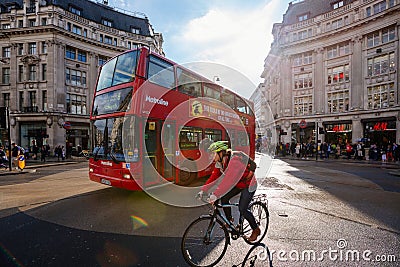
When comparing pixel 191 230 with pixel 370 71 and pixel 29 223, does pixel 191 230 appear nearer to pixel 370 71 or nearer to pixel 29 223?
pixel 29 223

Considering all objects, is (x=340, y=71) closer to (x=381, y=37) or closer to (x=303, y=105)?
(x=381, y=37)

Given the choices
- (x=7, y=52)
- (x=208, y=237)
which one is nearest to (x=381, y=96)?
(x=208, y=237)

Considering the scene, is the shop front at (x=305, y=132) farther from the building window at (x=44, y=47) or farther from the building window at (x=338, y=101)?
the building window at (x=44, y=47)

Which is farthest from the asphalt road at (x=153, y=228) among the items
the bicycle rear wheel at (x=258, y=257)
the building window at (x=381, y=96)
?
the building window at (x=381, y=96)

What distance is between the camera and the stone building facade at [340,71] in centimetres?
2644

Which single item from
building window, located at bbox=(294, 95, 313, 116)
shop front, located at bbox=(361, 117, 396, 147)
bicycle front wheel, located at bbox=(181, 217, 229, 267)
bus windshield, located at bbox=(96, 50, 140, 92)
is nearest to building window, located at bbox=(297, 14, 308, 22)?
building window, located at bbox=(294, 95, 313, 116)

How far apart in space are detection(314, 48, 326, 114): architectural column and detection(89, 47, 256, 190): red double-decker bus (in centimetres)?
2918

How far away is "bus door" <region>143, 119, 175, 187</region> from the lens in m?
6.43

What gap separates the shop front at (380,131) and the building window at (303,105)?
7.40m

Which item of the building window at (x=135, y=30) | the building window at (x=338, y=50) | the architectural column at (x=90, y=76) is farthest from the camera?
the building window at (x=135, y=30)

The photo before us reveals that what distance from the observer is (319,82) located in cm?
3259

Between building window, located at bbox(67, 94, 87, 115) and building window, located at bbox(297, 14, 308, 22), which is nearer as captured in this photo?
building window, located at bbox(67, 94, 87, 115)

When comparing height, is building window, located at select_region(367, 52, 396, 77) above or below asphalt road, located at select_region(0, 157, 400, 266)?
above

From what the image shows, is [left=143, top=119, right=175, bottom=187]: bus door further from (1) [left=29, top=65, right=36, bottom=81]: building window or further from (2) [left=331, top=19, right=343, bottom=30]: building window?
(2) [left=331, top=19, right=343, bottom=30]: building window
